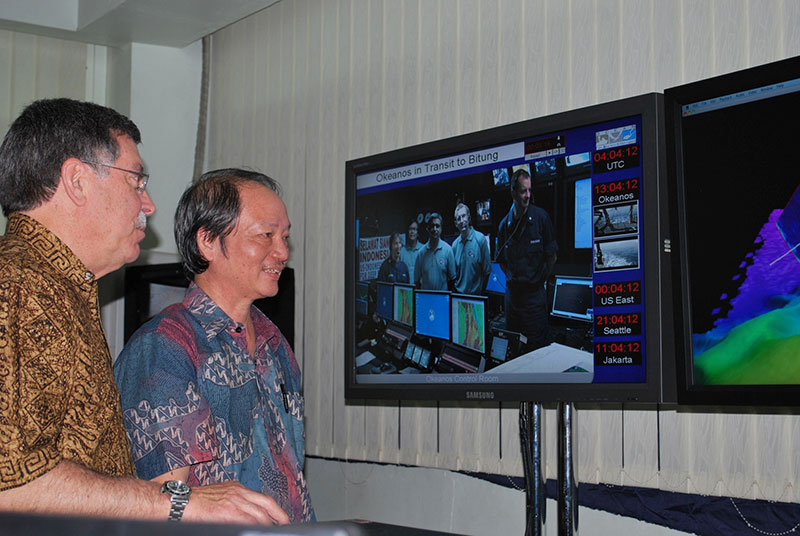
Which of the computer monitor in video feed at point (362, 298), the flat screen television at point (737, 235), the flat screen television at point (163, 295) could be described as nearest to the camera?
the flat screen television at point (737, 235)

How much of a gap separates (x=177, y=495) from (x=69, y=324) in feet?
0.98

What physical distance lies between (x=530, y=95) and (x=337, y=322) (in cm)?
110

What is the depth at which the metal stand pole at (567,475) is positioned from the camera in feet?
5.96

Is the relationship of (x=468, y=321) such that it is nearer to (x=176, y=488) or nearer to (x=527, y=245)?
(x=527, y=245)

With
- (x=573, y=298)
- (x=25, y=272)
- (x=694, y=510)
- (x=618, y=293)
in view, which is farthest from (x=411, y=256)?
(x=25, y=272)

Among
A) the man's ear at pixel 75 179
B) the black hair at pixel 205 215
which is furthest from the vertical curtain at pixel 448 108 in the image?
the man's ear at pixel 75 179

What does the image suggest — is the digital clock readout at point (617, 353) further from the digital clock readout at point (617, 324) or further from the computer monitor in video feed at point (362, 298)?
the computer monitor in video feed at point (362, 298)

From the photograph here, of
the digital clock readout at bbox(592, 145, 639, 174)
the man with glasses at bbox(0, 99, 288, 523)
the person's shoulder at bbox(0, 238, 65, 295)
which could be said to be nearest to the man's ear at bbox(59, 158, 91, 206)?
the man with glasses at bbox(0, 99, 288, 523)

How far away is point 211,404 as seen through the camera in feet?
5.88

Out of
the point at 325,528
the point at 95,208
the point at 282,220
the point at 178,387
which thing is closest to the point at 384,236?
the point at 282,220

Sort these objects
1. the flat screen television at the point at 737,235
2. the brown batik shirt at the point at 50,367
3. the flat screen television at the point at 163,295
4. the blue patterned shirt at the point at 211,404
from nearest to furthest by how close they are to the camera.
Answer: the brown batik shirt at the point at 50,367 → the flat screen television at the point at 737,235 → the blue patterned shirt at the point at 211,404 → the flat screen television at the point at 163,295

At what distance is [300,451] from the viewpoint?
2.01 meters

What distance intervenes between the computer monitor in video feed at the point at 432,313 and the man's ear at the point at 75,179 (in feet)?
2.98

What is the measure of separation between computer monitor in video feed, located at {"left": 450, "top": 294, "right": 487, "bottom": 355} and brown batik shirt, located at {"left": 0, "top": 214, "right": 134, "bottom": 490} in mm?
848
